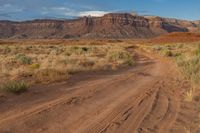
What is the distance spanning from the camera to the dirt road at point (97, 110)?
25.3 ft

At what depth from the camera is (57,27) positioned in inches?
7849

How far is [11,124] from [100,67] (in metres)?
13.6

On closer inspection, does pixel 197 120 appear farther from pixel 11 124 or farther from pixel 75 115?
pixel 11 124

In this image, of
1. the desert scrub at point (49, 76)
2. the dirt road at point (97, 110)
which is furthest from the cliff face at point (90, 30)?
the dirt road at point (97, 110)

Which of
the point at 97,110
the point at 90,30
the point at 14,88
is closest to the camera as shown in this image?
the point at 97,110

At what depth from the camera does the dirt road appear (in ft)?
25.3

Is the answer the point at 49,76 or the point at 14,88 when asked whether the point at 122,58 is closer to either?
the point at 49,76

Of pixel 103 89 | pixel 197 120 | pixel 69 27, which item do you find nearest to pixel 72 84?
pixel 103 89

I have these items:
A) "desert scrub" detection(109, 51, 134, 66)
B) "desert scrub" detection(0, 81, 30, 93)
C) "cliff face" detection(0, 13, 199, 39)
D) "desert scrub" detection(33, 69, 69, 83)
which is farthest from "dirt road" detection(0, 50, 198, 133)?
"cliff face" detection(0, 13, 199, 39)

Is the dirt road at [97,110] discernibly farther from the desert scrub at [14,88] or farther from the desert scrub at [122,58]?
the desert scrub at [122,58]

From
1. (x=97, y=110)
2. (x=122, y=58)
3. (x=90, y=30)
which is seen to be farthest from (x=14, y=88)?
(x=90, y=30)

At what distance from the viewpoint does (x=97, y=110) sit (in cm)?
938

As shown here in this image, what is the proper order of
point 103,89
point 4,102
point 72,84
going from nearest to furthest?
point 4,102 < point 103,89 < point 72,84

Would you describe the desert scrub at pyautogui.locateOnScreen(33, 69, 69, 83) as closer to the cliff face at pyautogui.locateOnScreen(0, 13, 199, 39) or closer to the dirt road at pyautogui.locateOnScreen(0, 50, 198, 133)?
the dirt road at pyautogui.locateOnScreen(0, 50, 198, 133)
